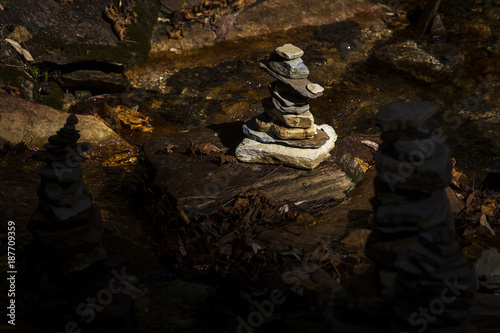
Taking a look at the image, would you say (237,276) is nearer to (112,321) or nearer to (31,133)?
(112,321)

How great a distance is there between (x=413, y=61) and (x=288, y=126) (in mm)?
5215

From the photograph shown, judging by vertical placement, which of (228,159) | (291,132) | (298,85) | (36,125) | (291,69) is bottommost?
(36,125)

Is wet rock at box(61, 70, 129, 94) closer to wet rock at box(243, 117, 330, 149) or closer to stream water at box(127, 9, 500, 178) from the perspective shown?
stream water at box(127, 9, 500, 178)

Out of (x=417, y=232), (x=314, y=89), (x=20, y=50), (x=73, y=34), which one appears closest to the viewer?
(x=417, y=232)

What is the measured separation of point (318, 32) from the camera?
11711 mm

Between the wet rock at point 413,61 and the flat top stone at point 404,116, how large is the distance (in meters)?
7.36

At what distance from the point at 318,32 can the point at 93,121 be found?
6065 millimetres

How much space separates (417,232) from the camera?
324 cm

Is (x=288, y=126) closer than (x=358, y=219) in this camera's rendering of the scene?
No

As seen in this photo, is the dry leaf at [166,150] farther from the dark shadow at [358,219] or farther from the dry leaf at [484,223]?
the dry leaf at [484,223]

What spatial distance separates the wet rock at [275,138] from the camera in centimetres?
662

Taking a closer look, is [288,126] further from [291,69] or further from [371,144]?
[371,144]

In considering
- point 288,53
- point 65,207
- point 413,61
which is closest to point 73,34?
point 288,53

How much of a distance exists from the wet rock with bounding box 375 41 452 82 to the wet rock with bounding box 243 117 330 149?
432 centimetres
